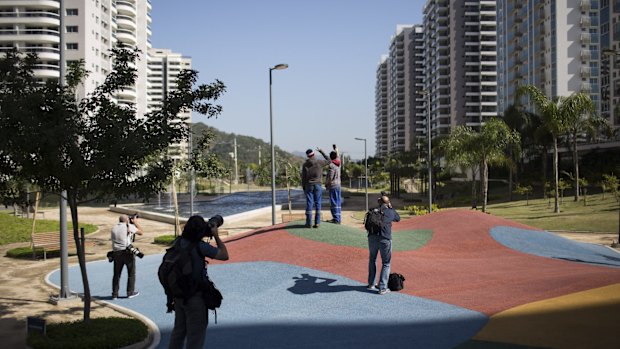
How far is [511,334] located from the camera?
8.34m

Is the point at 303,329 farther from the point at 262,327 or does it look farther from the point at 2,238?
the point at 2,238

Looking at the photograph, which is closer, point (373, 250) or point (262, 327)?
point (262, 327)

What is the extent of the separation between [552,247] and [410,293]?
343 inches

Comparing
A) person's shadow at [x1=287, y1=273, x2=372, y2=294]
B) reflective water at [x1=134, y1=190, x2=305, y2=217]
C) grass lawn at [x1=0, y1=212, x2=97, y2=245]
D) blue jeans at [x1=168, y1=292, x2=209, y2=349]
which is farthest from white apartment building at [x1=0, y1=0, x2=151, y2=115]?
blue jeans at [x1=168, y1=292, x2=209, y2=349]

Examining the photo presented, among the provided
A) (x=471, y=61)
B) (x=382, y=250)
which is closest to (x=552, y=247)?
(x=382, y=250)

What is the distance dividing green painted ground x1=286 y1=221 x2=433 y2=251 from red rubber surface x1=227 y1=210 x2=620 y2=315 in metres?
0.31

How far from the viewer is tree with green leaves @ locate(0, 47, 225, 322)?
770cm

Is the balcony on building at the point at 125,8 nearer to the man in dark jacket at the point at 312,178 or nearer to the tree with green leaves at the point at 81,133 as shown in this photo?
the man in dark jacket at the point at 312,178

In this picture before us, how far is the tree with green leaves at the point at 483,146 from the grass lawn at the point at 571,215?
10.4 feet

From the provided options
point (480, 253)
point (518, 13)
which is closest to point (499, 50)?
point (518, 13)

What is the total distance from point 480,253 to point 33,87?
1320cm

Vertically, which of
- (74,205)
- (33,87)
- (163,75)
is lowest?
(74,205)

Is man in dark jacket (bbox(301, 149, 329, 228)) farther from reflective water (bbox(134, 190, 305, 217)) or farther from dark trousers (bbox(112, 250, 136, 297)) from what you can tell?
reflective water (bbox(134, 190, 305, 217))

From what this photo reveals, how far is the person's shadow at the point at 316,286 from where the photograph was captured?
11594mm
